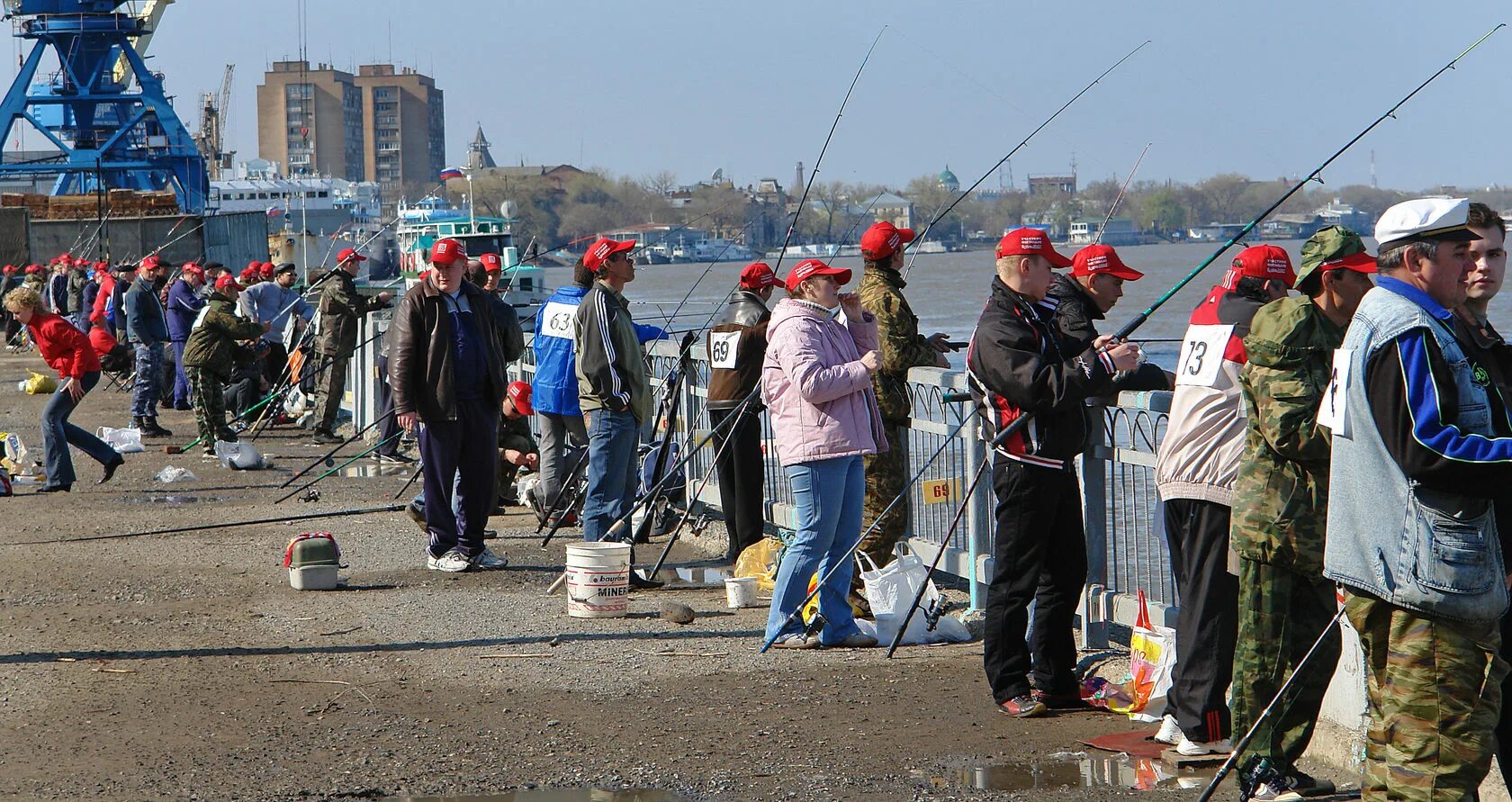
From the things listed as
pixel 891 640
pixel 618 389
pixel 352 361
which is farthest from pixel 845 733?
pixel 352 361

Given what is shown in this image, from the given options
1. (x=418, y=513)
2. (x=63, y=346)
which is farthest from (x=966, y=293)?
(x=418, y=513)

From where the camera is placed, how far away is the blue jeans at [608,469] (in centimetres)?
920

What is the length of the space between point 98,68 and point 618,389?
242 feet

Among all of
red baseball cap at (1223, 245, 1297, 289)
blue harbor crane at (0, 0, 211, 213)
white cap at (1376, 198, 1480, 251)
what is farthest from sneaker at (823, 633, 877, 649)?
blue harbor crane at (0, 0, 211, 213)

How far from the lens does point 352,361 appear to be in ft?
58.3

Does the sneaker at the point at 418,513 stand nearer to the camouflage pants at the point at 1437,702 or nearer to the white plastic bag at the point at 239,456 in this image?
the white plastic bag at the point at 239,456

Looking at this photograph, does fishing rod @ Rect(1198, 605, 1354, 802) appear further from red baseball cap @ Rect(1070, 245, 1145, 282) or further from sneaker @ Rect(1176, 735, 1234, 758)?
red baseball cap @ Rect(1070, 245, 1145, 282)

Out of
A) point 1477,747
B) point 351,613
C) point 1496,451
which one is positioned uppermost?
point 1496,451

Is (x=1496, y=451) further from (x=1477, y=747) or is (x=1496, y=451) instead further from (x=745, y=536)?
(x=745, y=536)

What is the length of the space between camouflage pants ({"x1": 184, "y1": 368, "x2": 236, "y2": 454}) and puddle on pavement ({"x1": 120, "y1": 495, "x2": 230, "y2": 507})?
7.74 feet

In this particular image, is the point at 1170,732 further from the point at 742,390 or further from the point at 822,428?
the point at 742,390

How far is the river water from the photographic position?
31413 mm

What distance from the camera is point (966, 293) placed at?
53.2 meters

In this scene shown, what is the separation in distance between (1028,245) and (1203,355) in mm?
872
